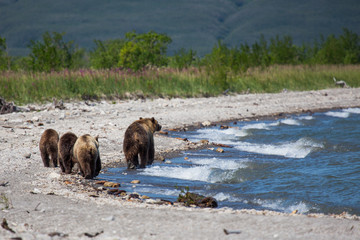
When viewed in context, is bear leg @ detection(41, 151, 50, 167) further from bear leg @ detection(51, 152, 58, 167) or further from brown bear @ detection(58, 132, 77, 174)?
brown bear @ detection(58, 132, 77, 174)

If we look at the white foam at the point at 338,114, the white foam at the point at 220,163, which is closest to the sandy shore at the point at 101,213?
the white foam at the point at 220,163

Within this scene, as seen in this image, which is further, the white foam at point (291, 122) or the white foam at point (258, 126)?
the white foam at point (291, 122)

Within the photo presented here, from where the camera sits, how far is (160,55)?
3916 centimetres

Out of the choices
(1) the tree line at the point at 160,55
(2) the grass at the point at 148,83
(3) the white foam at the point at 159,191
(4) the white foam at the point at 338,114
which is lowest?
(4) the white foam at the point at 338,114

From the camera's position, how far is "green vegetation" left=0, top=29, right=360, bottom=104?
22.6m

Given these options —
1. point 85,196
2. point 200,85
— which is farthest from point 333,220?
point 200,85

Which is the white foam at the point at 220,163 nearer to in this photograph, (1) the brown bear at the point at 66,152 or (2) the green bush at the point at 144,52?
(1) the brown bear at the point at 66,152

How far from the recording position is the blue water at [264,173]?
8773 millimetres

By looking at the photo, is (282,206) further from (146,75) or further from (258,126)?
(146,75)

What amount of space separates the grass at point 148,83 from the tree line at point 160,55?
1.07 metres

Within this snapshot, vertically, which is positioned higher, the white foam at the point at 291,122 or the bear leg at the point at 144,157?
the bear leg at the point at 144,157

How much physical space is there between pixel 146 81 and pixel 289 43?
25.8 metres

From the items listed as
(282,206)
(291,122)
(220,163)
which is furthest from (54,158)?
(291,122)

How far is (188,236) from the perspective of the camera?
557cm
